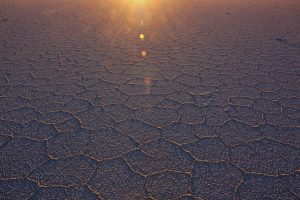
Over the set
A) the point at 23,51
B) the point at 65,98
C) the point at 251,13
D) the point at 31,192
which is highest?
the point at 251,13

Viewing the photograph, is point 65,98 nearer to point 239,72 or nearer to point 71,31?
point 239,72

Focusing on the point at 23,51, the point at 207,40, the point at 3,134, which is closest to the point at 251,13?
the point at 207,40

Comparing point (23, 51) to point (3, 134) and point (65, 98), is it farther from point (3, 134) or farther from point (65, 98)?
point (3, 134)

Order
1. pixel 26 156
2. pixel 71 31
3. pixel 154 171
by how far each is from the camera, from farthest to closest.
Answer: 1. pixel 71 31
2. pixel 26 156
3. pixel 154 171

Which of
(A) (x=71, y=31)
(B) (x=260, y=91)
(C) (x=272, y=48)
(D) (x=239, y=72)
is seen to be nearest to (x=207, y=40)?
(C) (x=272, y=48)

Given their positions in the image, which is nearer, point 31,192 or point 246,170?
point 31,192

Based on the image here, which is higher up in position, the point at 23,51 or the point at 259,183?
the point at 23,51

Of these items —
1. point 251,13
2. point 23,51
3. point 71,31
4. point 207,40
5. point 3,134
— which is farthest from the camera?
point 251,13
